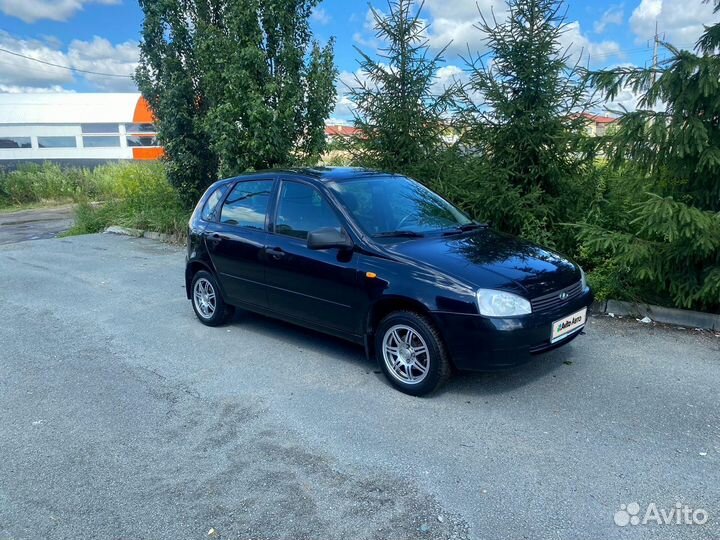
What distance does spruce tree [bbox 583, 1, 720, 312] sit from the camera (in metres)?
5.18

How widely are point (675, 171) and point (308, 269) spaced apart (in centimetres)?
395

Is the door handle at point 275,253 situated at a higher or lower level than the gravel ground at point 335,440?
higher

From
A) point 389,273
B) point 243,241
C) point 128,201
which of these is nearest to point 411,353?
point 389,273

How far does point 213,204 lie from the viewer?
6152 millimetres

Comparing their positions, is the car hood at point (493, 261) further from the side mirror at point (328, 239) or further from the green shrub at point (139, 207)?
the green shrub at point (139, 207)

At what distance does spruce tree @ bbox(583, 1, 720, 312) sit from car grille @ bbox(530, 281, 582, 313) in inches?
54.6

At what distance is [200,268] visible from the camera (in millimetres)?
6285

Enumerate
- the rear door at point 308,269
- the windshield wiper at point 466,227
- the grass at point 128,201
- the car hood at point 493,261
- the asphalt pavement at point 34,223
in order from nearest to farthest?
the car hood at point 493,261 → the rear door at point 308,269 → the windshield wiper at point 466,227 → the grass at point 128,201 → the asphalt pavement at point 34,223

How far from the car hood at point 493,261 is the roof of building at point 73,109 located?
1157 inches

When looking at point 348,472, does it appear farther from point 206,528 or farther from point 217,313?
point 217,313

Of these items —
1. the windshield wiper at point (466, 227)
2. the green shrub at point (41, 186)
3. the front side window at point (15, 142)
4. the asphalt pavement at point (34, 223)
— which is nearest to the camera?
the windshield wiper at point (466, 227)

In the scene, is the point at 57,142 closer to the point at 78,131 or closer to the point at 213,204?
the point at 78,131

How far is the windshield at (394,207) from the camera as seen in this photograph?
4.85 m

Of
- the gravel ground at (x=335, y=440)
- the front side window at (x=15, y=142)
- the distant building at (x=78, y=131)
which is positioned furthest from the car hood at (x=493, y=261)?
the front side window at (x=15, y=142)
